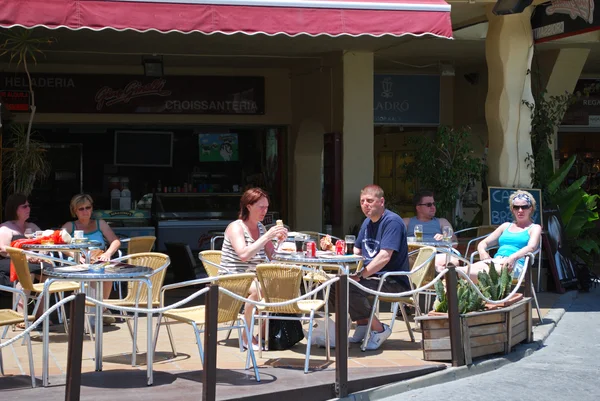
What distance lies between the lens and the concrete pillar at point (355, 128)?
13.5m

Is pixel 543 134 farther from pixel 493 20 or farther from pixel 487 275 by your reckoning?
pixel 487 275

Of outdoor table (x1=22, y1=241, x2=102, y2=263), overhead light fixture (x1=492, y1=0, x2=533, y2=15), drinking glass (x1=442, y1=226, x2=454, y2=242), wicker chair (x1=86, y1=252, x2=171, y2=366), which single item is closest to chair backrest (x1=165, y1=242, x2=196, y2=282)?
outdoor table (x1=22, y1=241, x2=102, y2=263)

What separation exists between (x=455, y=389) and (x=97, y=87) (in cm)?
1043

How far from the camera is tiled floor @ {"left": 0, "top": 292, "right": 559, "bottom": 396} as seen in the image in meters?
6.83

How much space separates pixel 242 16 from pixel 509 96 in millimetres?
4426

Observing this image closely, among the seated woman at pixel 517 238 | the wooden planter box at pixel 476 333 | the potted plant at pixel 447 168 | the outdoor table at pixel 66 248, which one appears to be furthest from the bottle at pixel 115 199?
the wooden planter box at pixel 476 333

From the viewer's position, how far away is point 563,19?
11164 mm

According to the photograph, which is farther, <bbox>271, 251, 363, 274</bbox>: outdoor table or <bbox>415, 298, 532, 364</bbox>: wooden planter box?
<bbox>271, 251, 363, 274</bbox>: outdoor table

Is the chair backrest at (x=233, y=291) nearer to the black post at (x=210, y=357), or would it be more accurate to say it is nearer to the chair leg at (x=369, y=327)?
the black post at (x=210, y=357)

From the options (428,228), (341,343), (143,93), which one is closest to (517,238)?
(428,228)

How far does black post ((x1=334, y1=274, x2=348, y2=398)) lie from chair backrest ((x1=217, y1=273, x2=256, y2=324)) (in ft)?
2.10

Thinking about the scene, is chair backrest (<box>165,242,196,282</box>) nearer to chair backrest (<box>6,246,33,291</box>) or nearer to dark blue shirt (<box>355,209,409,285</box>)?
dark blue shirt (<box>355,209,409,285</box>)

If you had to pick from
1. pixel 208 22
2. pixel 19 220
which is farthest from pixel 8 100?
pixel 208 22

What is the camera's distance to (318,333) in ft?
25.5
